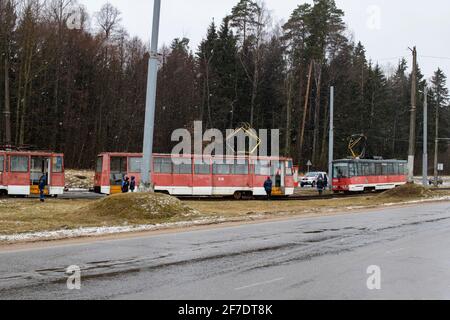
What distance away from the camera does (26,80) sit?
51.8m

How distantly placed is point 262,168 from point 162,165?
7.28 meters

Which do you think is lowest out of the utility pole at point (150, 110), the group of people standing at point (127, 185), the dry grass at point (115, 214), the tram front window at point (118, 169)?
the dry grass at point (115, 214)

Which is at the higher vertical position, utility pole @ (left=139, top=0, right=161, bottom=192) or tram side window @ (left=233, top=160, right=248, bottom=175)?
utility pole @ (left=139, top=0, right=161, bottom=192)

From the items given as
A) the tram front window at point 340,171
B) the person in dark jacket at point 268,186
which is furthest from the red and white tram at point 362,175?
the person in dark jacket at point 268,186

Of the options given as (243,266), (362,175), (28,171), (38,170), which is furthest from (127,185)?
(362,175)

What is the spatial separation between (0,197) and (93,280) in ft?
82.5

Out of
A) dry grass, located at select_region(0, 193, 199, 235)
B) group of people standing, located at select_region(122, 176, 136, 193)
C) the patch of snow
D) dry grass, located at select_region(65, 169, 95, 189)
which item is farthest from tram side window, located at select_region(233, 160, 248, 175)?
the patch of snow

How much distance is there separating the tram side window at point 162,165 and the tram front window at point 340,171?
58.6ft

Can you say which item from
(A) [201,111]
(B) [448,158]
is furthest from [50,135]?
(B) [448,158]

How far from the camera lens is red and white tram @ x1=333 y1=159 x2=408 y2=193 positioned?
157 ft

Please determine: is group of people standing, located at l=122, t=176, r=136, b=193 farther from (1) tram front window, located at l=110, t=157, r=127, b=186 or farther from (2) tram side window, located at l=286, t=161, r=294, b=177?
(2) tram side window, located at l=286, t=161, r=294, b=177

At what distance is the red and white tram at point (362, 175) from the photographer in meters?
47.8

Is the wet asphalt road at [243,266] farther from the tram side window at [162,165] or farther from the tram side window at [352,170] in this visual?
the tram side window at [352,170]

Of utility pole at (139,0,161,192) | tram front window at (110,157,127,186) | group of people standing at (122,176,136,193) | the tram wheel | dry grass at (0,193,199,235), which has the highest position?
utility pole at (139,0,161,192)
